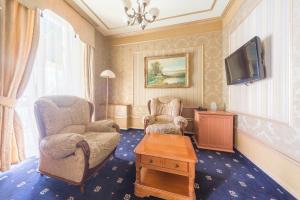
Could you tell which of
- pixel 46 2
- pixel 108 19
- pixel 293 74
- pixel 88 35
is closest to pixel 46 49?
pixel 46 2

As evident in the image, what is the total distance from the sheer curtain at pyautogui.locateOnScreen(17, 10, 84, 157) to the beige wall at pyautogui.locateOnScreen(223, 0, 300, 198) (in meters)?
3.35

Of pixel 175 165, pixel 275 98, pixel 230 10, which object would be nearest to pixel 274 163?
pixel 275 98

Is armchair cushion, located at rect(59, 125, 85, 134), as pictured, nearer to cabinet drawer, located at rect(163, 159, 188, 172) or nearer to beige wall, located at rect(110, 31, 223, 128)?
cabinet drawer, located at rect(163, 159, 188, 172)

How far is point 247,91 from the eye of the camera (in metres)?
2.29

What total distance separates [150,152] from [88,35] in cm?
326

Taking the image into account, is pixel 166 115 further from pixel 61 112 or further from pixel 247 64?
pixel 61 112

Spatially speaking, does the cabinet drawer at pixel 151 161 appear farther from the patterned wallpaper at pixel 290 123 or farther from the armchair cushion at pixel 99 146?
the patterned wallpaper at pixel 290 123

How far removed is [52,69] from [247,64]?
10.8ft

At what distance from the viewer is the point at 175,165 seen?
52.4 inches

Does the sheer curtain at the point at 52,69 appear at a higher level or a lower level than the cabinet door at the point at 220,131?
higher

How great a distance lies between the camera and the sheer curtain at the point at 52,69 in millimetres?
2203

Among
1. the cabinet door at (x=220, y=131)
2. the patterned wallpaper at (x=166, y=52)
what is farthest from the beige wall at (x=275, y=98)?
the patterned wallpaper at (x=166, y=52)

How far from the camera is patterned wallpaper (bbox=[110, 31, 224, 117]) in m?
3.41

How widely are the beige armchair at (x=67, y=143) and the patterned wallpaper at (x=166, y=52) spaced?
2.11m
